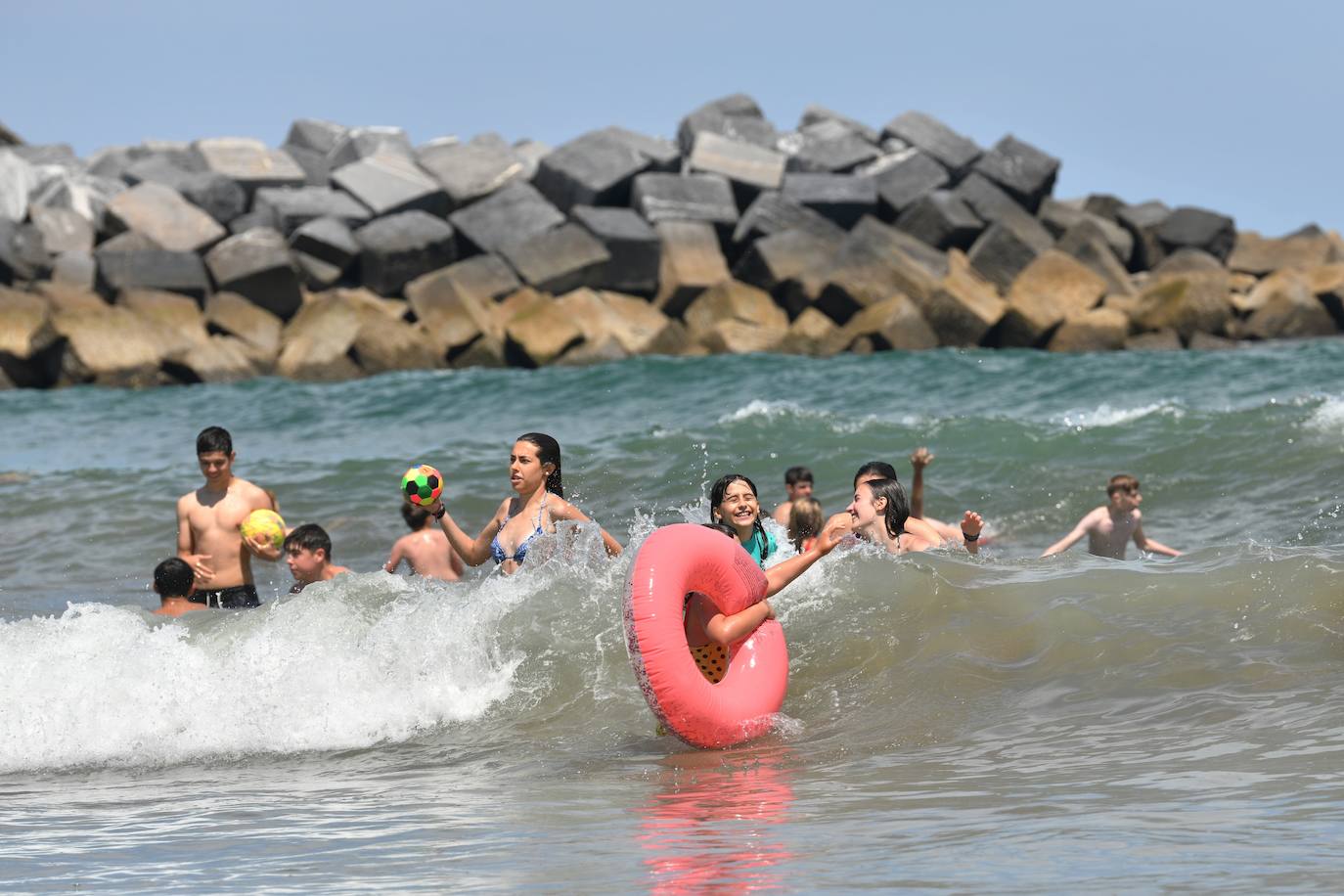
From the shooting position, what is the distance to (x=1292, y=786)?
5.02 metres

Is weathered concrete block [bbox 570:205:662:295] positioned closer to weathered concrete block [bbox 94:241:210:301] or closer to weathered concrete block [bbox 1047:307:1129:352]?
weathered concrete block [bbox 94:241:210:301]

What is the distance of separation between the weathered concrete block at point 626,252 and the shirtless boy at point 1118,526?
681 inches

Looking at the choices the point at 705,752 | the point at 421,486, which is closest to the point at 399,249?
the point at 421,486

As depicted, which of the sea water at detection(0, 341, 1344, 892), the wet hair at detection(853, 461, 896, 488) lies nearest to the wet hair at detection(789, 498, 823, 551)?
the sea water at detection(0, 341, 1344, 892)

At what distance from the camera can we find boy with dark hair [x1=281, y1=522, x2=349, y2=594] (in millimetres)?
8906

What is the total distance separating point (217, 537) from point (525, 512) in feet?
8.49

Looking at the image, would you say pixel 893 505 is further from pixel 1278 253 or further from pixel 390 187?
pixel 1278 253

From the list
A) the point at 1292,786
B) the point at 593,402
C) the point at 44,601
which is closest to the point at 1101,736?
the point at 1292,786

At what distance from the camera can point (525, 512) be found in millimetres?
7680

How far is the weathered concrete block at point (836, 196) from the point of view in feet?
97.0

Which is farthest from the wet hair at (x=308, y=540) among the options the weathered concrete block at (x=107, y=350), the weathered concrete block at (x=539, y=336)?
the weathered concrete block at (x=107, y=350)

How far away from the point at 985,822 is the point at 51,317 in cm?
2388

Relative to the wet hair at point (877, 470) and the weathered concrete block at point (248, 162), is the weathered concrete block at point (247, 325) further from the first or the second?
the wet hair at point (877, 470)

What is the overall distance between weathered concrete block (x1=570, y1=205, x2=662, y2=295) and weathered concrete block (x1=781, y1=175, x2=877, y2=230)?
3314mm
